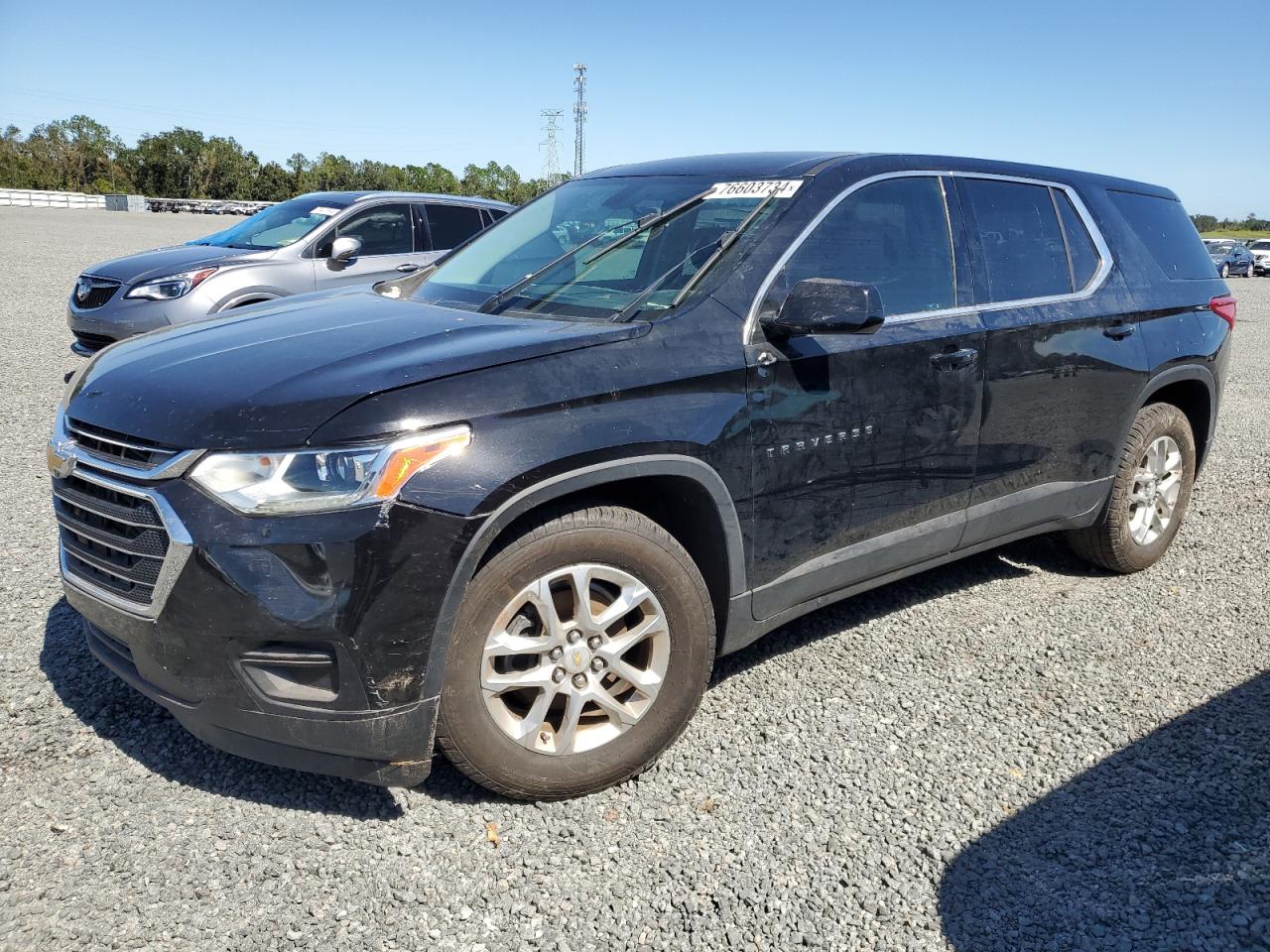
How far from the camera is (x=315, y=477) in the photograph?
245 cm

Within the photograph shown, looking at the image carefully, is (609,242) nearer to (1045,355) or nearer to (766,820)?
(1045,355)

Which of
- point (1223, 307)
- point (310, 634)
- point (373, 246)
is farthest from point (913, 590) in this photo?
point (373, 246)

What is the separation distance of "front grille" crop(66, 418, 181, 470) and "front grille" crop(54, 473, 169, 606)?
8 centimetres

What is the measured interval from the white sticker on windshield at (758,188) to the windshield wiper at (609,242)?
0.16ft

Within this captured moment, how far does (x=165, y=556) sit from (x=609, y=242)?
72.9 inches

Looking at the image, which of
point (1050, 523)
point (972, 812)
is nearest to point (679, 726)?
point (972, 812)

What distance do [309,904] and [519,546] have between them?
102 cm

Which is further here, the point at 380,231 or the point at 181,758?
the point at 380,231

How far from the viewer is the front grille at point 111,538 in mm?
2564

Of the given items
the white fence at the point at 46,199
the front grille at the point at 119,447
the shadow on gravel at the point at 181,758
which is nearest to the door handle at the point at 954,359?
the shadow on gravel at the point at 181,758

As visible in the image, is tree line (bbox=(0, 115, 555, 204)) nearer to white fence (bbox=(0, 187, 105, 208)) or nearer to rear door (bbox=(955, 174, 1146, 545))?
white fence (bbox=(0, 187, 105, 208))

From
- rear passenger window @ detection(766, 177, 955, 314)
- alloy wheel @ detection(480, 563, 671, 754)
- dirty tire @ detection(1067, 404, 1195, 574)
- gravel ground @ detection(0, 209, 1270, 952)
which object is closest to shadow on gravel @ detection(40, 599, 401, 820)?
gravel ground @ detection(0, 209, 1270, 952)

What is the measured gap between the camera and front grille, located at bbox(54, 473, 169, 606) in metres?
2.56

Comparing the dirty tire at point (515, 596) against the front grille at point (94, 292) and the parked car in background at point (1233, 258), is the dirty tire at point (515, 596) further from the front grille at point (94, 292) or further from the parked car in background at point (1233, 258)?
the parked car in background at point (1233, 258)
